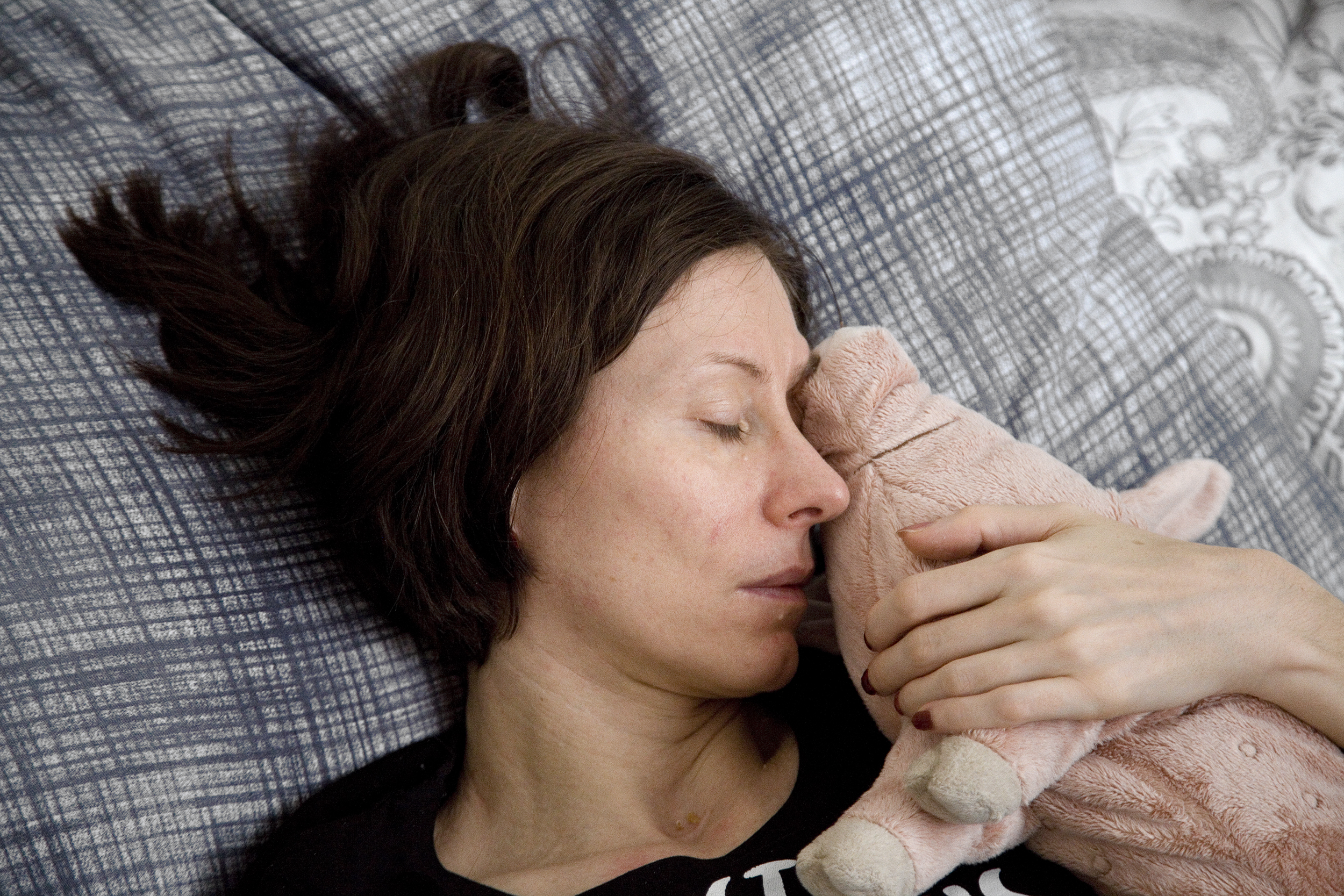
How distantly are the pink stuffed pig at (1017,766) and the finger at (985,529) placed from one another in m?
0.03

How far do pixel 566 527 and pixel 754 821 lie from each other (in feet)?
1.20

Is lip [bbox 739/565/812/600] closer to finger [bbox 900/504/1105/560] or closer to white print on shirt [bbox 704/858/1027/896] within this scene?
finger [bbox 900/504/1105/560]

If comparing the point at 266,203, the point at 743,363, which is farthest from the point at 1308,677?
the point at 266,203

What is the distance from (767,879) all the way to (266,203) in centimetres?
96

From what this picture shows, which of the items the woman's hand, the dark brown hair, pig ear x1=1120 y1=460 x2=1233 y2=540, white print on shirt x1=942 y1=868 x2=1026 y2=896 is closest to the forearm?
the woman's hand

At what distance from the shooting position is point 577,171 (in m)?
1.02

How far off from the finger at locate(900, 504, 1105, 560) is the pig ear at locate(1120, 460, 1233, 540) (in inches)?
6.7

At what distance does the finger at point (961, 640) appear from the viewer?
771 millimetres

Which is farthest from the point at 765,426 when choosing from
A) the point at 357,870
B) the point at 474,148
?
the point at 357,870

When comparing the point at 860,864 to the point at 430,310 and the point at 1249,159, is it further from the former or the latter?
the point at 1249,159

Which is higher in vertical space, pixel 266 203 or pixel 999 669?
pixel 266 203

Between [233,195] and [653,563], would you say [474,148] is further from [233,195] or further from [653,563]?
[653,563]

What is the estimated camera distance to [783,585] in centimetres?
94

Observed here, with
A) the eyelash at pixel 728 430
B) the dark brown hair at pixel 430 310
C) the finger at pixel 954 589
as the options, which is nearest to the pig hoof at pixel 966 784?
the finger at pixel 954 589
